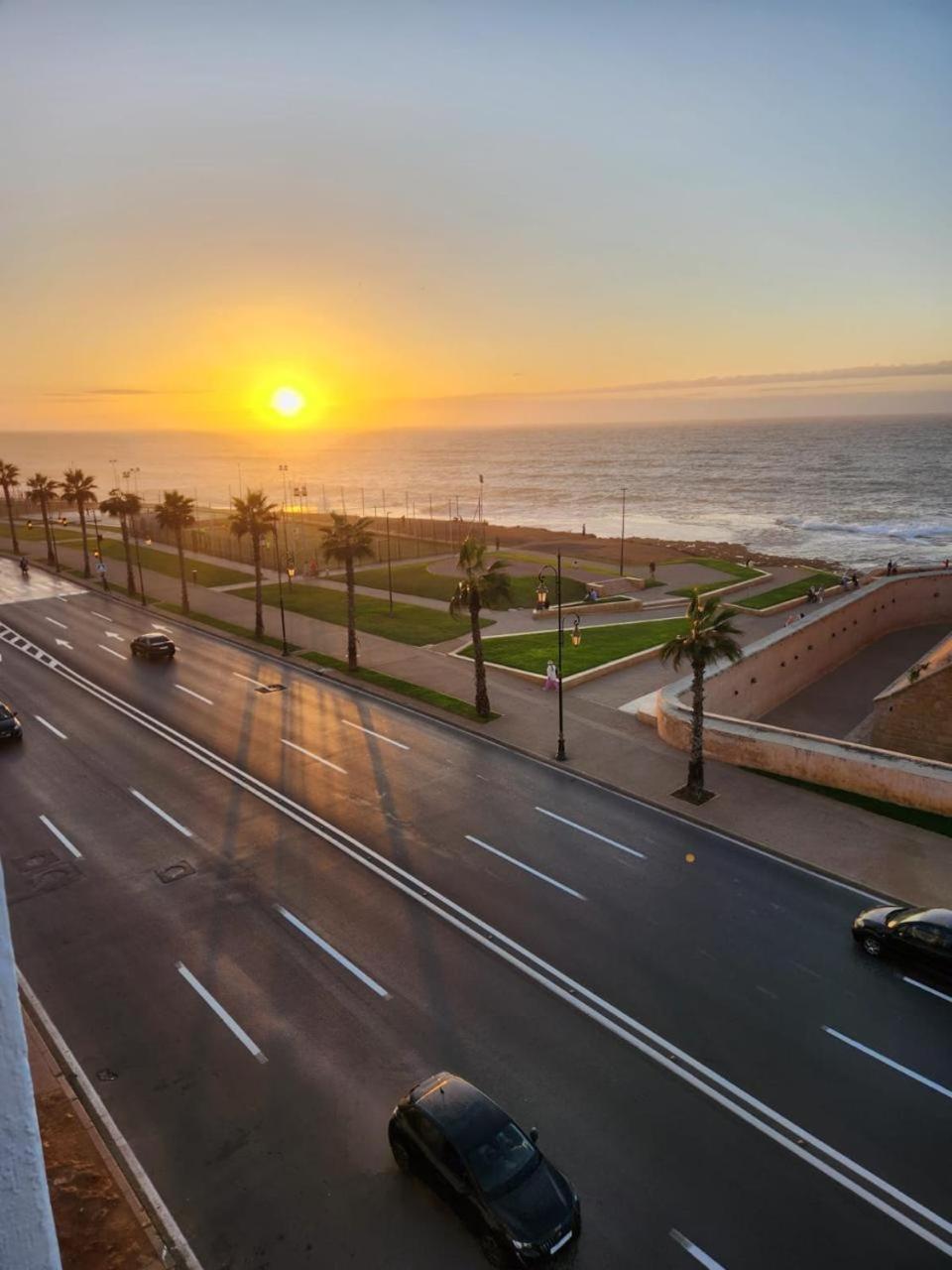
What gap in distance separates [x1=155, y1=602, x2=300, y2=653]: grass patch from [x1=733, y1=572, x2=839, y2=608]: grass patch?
32690 mm

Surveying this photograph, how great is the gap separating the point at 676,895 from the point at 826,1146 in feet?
24.4

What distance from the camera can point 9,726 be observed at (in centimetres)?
3058

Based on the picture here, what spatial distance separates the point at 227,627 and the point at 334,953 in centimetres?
3515

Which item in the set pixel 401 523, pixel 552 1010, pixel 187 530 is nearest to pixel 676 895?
pixel 552 1010

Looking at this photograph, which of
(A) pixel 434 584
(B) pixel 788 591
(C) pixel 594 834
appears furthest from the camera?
(A) pixel 434 584

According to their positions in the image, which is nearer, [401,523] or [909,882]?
[909,882]

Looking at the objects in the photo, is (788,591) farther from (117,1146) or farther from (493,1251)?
(117,1146)

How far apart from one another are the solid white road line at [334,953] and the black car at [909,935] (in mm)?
11281

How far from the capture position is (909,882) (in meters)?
21.3

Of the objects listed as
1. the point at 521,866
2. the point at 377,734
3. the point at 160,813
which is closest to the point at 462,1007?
the point at 521,866

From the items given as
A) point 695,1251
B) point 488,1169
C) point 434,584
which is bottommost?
point 695,1251

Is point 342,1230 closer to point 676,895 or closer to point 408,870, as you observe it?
point 408,870

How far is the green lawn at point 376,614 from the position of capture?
158 ft

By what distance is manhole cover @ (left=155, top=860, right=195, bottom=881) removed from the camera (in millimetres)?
21386
